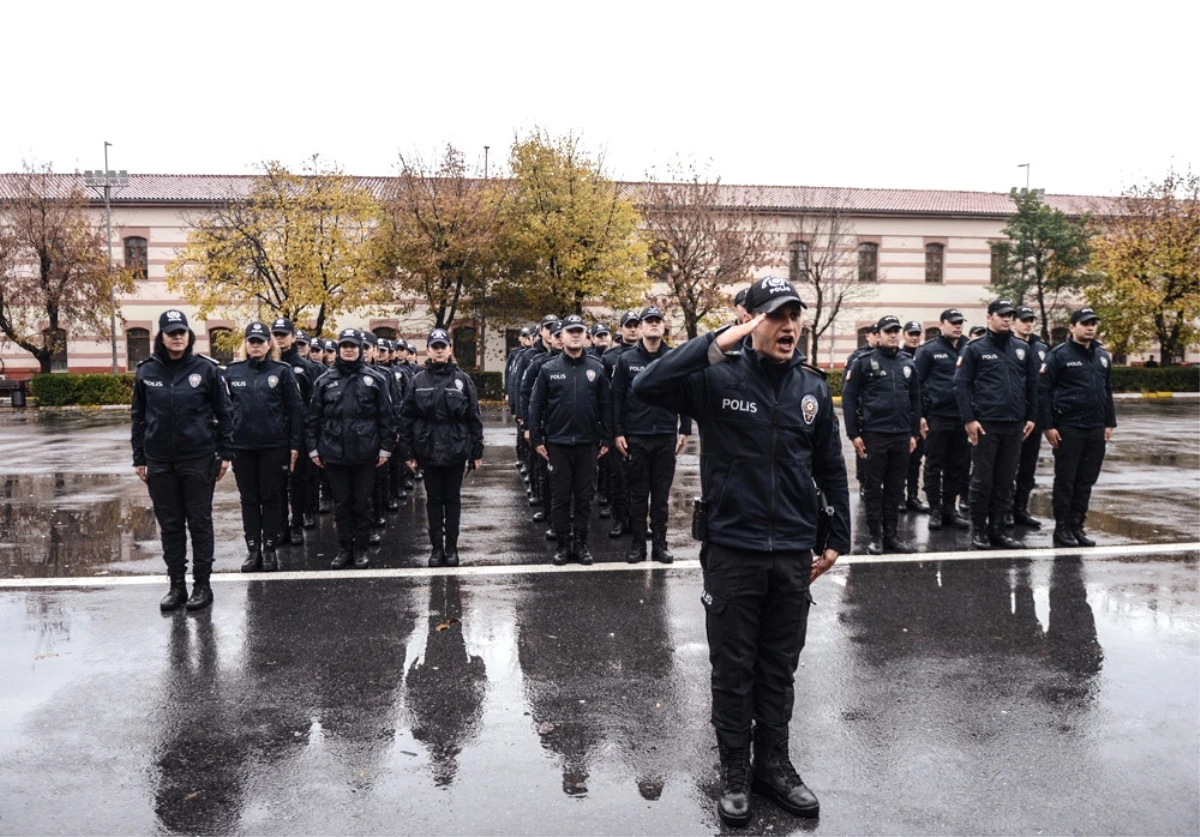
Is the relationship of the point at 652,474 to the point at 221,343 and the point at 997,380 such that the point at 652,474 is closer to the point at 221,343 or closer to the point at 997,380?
the point at 997,380

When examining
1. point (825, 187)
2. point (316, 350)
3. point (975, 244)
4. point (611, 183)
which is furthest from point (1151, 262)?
point (316, 350)

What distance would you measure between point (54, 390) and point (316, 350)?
2288 centimetres

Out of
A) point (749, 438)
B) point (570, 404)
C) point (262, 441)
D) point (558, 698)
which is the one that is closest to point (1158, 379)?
point (570, 404)

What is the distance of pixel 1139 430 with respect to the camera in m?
21.1

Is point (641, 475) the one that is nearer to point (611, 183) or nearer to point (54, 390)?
point (611, 183)

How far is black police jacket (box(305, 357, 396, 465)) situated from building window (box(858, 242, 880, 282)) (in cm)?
3716

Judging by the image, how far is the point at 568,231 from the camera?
30.8 metres

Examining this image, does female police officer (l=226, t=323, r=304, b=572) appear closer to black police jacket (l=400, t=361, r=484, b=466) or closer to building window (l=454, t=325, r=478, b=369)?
black police jacket (l=400, t=361, r=484, b=466)

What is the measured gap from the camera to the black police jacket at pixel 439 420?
785cm

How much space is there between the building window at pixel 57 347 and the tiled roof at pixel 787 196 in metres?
5.95

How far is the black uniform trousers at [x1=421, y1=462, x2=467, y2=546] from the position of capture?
26.0 ft

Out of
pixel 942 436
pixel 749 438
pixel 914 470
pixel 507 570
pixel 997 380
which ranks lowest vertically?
pixel 507 570

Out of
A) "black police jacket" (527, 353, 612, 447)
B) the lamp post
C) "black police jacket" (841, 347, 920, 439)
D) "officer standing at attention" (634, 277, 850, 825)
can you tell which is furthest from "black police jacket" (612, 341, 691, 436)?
the lamp post

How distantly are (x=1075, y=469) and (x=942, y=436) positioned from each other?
164cm
